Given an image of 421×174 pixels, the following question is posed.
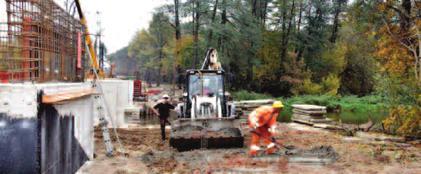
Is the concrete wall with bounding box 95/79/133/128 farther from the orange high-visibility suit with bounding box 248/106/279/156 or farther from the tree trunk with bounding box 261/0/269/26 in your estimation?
the tree trunk with bounding box 261/0/269/26

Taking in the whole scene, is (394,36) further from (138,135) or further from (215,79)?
(138,135)

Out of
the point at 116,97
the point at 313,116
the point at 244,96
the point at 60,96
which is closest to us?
the point at 60,96

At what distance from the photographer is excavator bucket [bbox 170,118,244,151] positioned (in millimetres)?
11680

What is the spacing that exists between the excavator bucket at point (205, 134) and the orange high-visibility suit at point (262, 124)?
43.2 inches

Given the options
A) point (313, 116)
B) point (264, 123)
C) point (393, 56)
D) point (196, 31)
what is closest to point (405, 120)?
point (393, 56)

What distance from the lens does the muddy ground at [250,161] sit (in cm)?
896

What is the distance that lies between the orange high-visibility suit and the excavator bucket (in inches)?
43.2

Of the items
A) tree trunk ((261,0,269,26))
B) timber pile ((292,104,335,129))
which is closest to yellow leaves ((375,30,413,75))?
timber pile ((292,104,335,129))

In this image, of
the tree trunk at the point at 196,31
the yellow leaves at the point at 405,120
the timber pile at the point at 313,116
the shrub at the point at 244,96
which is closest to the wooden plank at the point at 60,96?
the yellow leaves at the point at 405,120

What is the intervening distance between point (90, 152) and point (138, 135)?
19.2 ft

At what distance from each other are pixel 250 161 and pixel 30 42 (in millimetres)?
5562

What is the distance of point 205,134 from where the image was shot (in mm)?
11828

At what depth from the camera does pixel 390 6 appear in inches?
640

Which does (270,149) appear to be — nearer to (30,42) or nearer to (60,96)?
(60,96)
